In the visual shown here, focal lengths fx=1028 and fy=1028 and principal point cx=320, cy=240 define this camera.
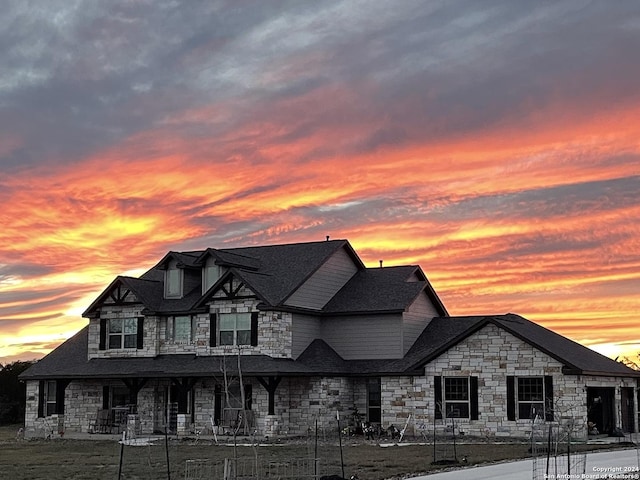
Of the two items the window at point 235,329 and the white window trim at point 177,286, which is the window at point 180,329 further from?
the window at point 235,329

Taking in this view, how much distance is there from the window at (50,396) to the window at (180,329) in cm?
686

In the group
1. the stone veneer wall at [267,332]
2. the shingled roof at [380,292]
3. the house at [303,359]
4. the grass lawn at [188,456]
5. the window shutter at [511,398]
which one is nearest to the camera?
the grass lawn at [188,456]

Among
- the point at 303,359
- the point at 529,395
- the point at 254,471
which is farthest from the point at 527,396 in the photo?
the point at 254,471

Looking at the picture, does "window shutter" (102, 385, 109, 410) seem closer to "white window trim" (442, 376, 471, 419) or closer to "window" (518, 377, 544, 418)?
"white window trim" (442, 376, 471, 419)

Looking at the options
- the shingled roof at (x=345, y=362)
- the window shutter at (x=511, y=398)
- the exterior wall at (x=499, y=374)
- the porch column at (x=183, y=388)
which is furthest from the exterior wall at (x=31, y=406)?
the window shutter at (x=511, y=398)

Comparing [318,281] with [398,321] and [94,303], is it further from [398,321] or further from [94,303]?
[94,303]

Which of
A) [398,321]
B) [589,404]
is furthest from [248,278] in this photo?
[589,404]

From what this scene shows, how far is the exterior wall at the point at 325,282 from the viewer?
46031 millimetres

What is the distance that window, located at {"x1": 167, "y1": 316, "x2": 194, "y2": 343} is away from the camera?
46.8 metres

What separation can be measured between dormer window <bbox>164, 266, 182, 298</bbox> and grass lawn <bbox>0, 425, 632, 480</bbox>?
27.0 ft

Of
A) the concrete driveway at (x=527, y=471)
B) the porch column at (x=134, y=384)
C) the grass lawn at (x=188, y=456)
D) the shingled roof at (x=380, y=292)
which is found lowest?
the grass lawn at (x=188, y=456)

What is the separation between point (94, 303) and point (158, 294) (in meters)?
2.99

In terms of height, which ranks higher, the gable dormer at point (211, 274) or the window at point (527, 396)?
the gable dormer at point (211, 274)

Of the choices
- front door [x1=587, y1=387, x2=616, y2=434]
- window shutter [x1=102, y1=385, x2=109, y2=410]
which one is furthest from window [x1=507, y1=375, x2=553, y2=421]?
window shutter [x1=102, y1=385, x2=109, y2=410]
